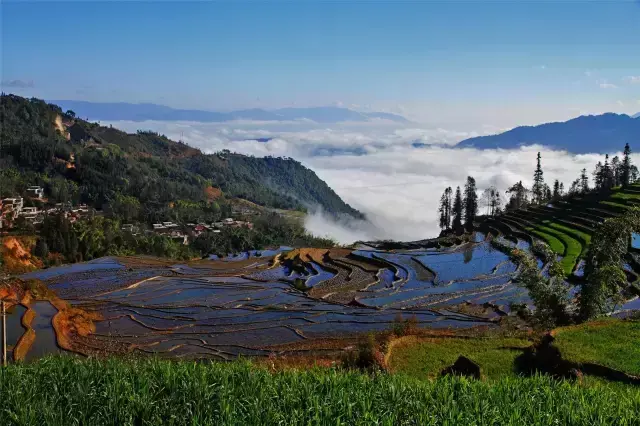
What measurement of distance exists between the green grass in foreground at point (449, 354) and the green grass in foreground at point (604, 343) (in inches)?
55.3

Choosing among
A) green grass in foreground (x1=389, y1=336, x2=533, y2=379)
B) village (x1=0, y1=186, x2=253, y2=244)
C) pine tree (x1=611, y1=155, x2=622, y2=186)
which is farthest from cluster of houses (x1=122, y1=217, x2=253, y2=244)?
green grass in foreground (x1=389, y1=336, x2=533, y2=379)

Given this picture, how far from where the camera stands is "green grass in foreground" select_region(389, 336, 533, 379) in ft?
45.3

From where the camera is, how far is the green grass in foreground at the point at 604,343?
12.5 metres

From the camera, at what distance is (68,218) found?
182 feet

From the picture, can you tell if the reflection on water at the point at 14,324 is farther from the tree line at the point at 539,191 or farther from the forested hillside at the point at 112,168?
the tree line at the point at 539,191

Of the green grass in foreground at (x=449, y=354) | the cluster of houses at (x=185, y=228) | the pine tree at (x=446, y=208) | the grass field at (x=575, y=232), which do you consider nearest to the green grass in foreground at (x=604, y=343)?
the green grass in foreground at (x=449, y=354)

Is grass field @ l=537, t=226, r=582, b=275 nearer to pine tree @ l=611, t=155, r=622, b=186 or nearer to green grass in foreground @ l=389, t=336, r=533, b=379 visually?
green grass in foreground @ l=389, t=336, r=533, b=379

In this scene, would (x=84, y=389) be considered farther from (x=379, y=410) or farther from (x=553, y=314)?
(x=553, y=314)

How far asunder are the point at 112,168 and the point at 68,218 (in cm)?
3579

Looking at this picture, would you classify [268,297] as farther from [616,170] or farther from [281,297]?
[616,170]

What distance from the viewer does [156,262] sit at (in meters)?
46.8

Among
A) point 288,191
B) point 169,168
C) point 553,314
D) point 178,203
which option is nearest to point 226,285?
point 553,314

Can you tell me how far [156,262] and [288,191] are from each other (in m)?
106

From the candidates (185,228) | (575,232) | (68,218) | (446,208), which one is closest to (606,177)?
(446,208)
